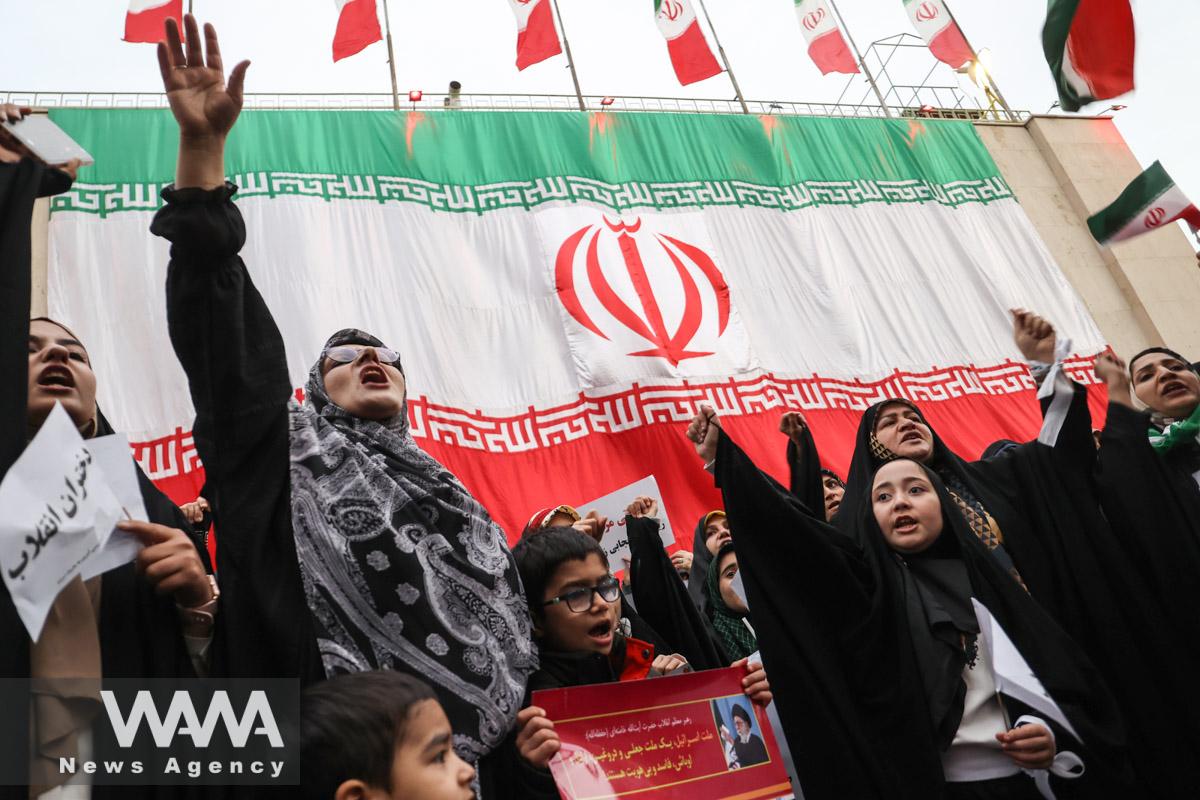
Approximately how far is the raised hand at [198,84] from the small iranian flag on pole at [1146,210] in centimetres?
239

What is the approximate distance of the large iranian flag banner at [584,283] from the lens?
402cm

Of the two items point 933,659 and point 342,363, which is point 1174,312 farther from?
point 342,363

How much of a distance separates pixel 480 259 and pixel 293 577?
12.2 ft

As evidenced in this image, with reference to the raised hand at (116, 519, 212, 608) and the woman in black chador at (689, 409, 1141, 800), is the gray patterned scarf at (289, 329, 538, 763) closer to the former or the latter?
the raised hand at (116, 519, 212, 608)

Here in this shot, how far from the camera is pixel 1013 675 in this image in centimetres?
136

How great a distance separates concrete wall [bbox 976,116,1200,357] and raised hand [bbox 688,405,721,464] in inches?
224

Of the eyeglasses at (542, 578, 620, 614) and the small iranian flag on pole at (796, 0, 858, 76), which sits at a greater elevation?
the small iranian flag on pole at (796, 0, 858, 76)

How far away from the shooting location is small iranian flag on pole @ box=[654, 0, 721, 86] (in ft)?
21.5

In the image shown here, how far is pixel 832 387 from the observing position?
4.99m

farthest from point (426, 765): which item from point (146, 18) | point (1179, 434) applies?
point (146, 18)

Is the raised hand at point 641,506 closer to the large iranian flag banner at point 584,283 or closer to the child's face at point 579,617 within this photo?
the child's face at point 579,617

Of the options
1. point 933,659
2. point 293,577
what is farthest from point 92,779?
point 933,659

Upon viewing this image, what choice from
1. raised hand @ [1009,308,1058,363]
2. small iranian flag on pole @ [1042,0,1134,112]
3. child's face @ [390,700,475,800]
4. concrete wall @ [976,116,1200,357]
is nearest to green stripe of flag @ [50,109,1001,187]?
concrete wall @ [976,116,1200,357]

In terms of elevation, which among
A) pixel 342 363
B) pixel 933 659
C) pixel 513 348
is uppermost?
pixel 513 348
